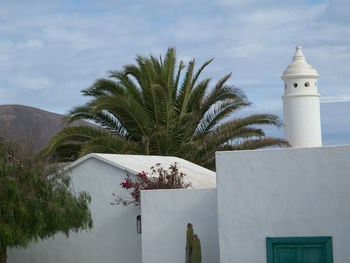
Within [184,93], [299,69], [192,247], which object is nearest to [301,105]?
[299,69]

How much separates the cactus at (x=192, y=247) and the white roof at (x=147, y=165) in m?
2.66

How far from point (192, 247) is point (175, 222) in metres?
1.28

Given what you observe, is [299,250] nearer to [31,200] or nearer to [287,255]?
[287,255]

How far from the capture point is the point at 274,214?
525 inches

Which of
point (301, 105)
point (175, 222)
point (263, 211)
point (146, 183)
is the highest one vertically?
point (301, 105)

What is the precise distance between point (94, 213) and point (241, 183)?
4.78 metres

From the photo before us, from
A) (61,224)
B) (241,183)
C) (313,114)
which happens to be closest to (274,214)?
(241,183)

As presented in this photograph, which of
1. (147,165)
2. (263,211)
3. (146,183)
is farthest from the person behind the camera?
(147,165)

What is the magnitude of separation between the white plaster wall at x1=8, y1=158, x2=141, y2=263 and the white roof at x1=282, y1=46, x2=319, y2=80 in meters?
10.9

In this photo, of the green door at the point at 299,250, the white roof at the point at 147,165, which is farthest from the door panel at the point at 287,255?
the white roof at the point at 147,165

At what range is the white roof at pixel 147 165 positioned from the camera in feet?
54.7

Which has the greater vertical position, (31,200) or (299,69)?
(299,69)

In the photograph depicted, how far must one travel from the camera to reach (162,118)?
2362 centimetres

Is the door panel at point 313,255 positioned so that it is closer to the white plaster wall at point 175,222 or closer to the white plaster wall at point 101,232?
the white plaster wall at point 175,222
